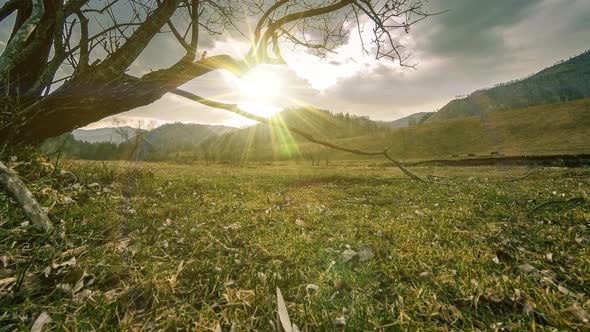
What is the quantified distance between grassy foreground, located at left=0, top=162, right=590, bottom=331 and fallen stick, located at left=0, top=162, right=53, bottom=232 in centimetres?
11

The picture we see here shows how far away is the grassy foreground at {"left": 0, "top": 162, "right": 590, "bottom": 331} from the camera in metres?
1.92

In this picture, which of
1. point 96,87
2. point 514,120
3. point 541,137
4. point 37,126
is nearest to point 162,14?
point 96,87

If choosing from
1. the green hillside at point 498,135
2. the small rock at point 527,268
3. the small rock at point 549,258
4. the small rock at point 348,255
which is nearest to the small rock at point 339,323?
the small rock at point 348,255

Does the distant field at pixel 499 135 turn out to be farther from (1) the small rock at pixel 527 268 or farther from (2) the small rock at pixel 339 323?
(2) the small rock at pixel 339 323

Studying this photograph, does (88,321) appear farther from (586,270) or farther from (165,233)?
(586,270)

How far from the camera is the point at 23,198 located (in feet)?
9.54

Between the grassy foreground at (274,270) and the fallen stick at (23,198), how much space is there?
0.35 feet

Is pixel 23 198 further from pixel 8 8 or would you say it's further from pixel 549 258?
pixel 549 258

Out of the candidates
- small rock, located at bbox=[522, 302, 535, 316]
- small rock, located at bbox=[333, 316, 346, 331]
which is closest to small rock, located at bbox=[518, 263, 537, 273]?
small rock, located at bbox=[522, 302, 535, 316]

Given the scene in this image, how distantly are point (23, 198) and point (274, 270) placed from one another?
303 centimetres

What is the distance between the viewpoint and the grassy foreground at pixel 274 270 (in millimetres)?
1922

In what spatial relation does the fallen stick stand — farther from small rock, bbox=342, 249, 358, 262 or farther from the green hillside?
the green hillside

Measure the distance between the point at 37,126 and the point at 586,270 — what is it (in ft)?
27.1

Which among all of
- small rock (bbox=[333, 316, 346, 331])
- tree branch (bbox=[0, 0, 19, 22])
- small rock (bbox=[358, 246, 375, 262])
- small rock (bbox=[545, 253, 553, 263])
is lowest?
small rock (bbox=[545, 253, 553, 263])
